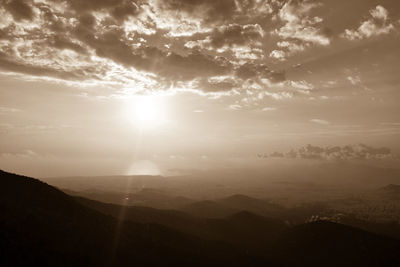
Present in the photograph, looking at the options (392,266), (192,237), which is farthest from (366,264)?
(192,237)

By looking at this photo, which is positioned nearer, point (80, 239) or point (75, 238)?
point (75, 238)

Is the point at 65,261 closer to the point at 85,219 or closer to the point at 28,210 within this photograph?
the point at 28,210

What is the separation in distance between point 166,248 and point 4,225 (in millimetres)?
78104

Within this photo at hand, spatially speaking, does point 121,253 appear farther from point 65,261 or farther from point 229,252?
point 229,252

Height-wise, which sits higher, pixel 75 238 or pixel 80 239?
pixel 75 238

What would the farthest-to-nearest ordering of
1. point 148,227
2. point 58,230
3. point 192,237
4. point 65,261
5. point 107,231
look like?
point 192,237 < point 148,227 < point 107,231 < point 58,230 < point 65,261

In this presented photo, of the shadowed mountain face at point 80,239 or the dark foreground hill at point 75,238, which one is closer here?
A: the dark foreground hill at point 75,238

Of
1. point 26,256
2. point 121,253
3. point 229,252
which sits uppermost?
point 26,256

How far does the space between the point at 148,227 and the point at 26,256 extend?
9163 centimetres

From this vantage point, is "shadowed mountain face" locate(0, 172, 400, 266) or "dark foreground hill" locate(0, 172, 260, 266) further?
"shadowed mountain face" locate(0, 172, 400, 266)

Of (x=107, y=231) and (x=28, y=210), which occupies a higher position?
(x=28, y=210)

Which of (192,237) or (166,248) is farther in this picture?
(192,237)

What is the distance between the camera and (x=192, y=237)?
192000mm

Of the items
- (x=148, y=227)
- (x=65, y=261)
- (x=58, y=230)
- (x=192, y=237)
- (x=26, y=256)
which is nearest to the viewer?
(x=26, y=256)
